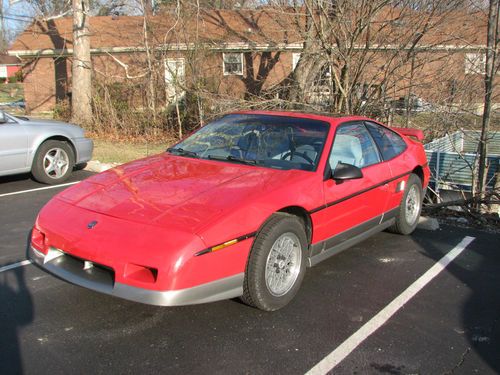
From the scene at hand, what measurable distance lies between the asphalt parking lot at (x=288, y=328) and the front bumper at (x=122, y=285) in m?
0.32

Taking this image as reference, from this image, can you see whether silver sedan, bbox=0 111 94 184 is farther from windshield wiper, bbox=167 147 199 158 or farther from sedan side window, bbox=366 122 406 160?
sedan side window, bbox=366 122 406 160

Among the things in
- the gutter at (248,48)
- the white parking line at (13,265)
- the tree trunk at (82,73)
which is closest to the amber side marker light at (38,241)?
the white parking line at (13,265)

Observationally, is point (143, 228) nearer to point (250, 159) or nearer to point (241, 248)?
point (241, 248)

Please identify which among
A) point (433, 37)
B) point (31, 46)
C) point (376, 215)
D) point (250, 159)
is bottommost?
point (376, 215)

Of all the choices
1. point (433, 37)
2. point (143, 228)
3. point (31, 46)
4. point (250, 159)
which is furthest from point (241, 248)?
point (31, 46)

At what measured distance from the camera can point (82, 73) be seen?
14930 millimetres

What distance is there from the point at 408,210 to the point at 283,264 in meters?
2.45

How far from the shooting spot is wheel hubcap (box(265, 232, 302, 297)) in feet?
11.3

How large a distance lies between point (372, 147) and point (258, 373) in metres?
2.80

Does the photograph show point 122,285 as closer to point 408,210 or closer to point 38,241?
point 38,241

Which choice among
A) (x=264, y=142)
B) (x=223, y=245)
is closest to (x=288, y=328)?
(x=223, y=245)

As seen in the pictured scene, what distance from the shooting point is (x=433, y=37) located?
8367 mm

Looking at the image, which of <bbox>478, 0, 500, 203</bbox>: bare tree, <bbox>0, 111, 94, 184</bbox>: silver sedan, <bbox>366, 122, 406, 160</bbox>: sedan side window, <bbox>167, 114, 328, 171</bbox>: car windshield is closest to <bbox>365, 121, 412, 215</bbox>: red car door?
<bbox>366, 122, 406, 160</bbox>: sedan side window

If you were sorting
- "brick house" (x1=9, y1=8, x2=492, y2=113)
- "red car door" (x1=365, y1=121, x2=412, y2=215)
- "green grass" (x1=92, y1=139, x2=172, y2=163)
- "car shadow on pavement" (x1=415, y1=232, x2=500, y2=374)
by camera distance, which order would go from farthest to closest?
"green grass" (x1=92, y1=139, x2=172, y2=163) < "brick house" (x1=9, y1=8, x2=492, y2=113) < "red car door" (x1=365, y1=121, x2=412, y2=215) < "car shadow on pavement" (x1=415, y1=232, x2=500, y2=374)
